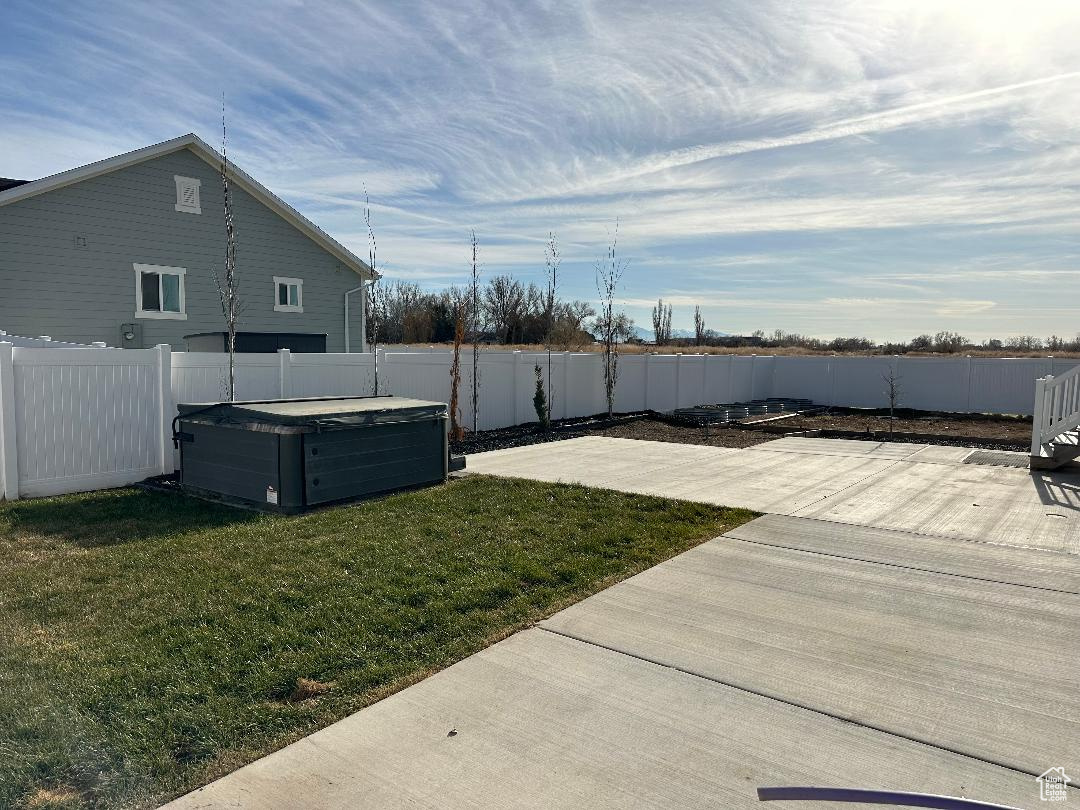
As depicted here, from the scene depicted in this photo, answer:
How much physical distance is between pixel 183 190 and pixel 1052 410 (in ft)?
53.1

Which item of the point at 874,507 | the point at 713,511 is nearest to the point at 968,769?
the point at 713,511

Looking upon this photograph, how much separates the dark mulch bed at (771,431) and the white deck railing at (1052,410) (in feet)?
7.64

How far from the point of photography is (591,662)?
369 cm

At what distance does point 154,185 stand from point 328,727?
1459 centimetres

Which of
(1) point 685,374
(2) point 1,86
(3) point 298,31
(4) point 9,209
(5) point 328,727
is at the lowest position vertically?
(5) point 328,727

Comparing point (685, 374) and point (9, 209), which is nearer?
point (9, 209)

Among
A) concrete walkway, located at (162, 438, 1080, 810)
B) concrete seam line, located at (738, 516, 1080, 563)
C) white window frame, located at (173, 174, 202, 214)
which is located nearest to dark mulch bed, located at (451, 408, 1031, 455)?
concrete seam line, located at (738, 516, 1080, 563)

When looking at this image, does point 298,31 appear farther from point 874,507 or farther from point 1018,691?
point 1018,691

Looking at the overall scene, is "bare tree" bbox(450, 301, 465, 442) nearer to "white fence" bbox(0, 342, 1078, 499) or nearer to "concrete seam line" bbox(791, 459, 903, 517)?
"white fence" bbox(0, 342, 1078, 499)

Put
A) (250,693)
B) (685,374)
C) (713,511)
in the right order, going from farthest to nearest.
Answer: (685,374), (713,511), (250,693)

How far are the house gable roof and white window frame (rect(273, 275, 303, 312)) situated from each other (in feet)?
4.07

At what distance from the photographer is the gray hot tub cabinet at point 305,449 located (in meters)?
6.86

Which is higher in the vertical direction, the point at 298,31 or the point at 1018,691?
the point at 298,31

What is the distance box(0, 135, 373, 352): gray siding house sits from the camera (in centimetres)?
1300
